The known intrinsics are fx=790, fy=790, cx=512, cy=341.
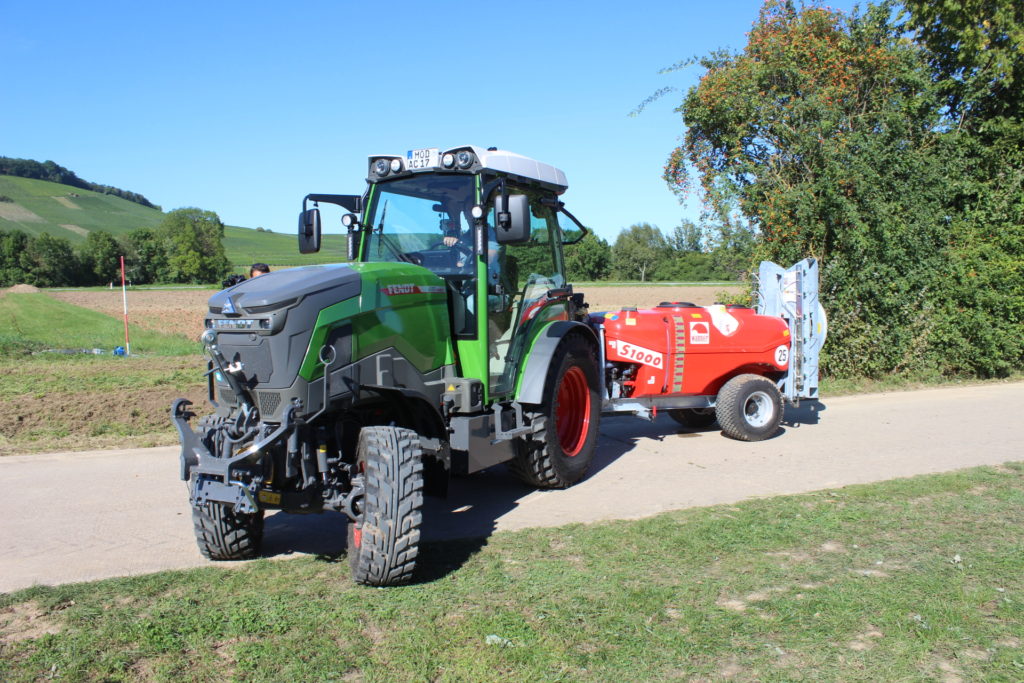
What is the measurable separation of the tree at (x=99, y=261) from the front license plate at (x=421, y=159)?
5932 centimetres

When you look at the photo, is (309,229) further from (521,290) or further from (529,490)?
(529,490)

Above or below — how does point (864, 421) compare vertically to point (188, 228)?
below

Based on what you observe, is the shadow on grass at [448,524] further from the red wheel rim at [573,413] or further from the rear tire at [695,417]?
the rear tire at [695,417]

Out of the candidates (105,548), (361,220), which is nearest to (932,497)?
(361,220)

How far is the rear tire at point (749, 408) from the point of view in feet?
28.1

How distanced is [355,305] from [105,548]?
7.81 ft

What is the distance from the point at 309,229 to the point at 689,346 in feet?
13.9

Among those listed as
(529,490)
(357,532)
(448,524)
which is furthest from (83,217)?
(357,532)

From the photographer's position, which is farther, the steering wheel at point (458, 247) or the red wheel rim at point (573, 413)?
the red wheel rim at point (573, 413)

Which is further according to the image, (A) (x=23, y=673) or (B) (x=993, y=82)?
(B) (x=993, y=82)

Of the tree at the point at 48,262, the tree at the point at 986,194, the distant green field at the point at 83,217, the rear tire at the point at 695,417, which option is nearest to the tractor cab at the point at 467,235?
the rear tire at the point at 695,417

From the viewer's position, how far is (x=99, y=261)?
5900cm

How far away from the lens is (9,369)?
40.0 ft

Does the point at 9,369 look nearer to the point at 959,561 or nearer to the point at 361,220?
the point at 361,220
